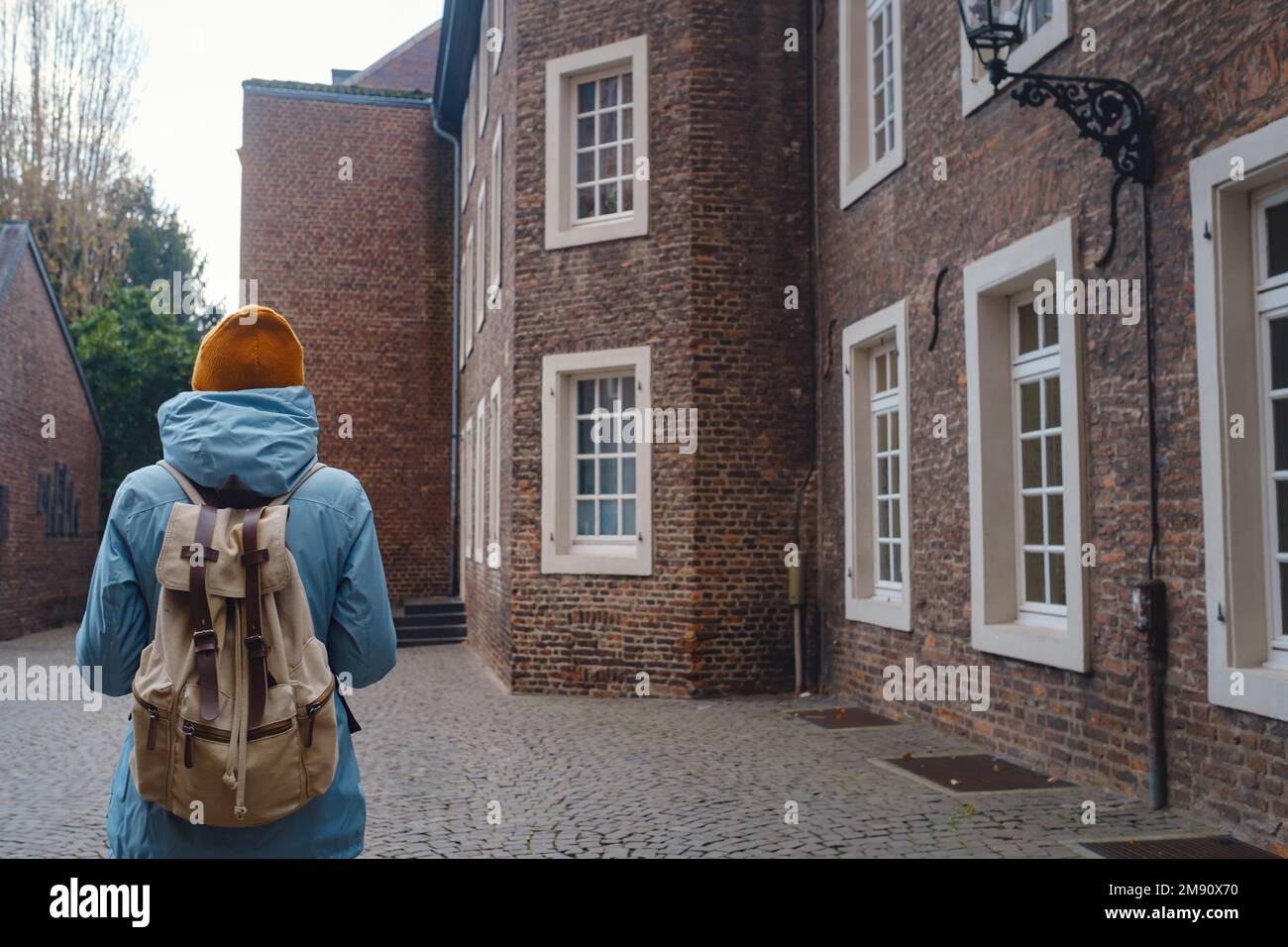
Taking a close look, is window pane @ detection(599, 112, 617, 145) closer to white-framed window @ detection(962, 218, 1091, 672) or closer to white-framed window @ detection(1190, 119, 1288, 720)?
white-framed window @ detection(962, 218, 1091, 672)

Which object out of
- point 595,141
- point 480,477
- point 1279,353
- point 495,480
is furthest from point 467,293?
point 1279,353

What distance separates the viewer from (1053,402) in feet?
24.9

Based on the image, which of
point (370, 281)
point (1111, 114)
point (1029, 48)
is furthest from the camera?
point (370, 281)

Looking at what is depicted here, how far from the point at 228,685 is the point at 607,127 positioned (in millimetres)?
10797

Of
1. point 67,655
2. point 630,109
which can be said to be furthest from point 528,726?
point 67,655

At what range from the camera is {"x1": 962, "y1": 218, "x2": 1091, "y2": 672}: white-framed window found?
738 centimetres

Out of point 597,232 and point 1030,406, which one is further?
point 597,232

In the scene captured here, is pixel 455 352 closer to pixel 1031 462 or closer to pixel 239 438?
pixel 1031 462

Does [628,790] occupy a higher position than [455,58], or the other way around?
[455,58]

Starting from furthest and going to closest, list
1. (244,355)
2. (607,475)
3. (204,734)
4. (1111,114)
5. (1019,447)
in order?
(607,475) → (1019,447) → (1111,114) → (244,355) → (204,734)

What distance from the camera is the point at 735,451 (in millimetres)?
11516

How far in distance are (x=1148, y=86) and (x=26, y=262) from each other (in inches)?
716

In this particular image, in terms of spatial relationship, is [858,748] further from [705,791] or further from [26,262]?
[26,262]

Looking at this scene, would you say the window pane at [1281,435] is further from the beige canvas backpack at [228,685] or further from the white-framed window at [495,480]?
the white-framed window at [495,480]
